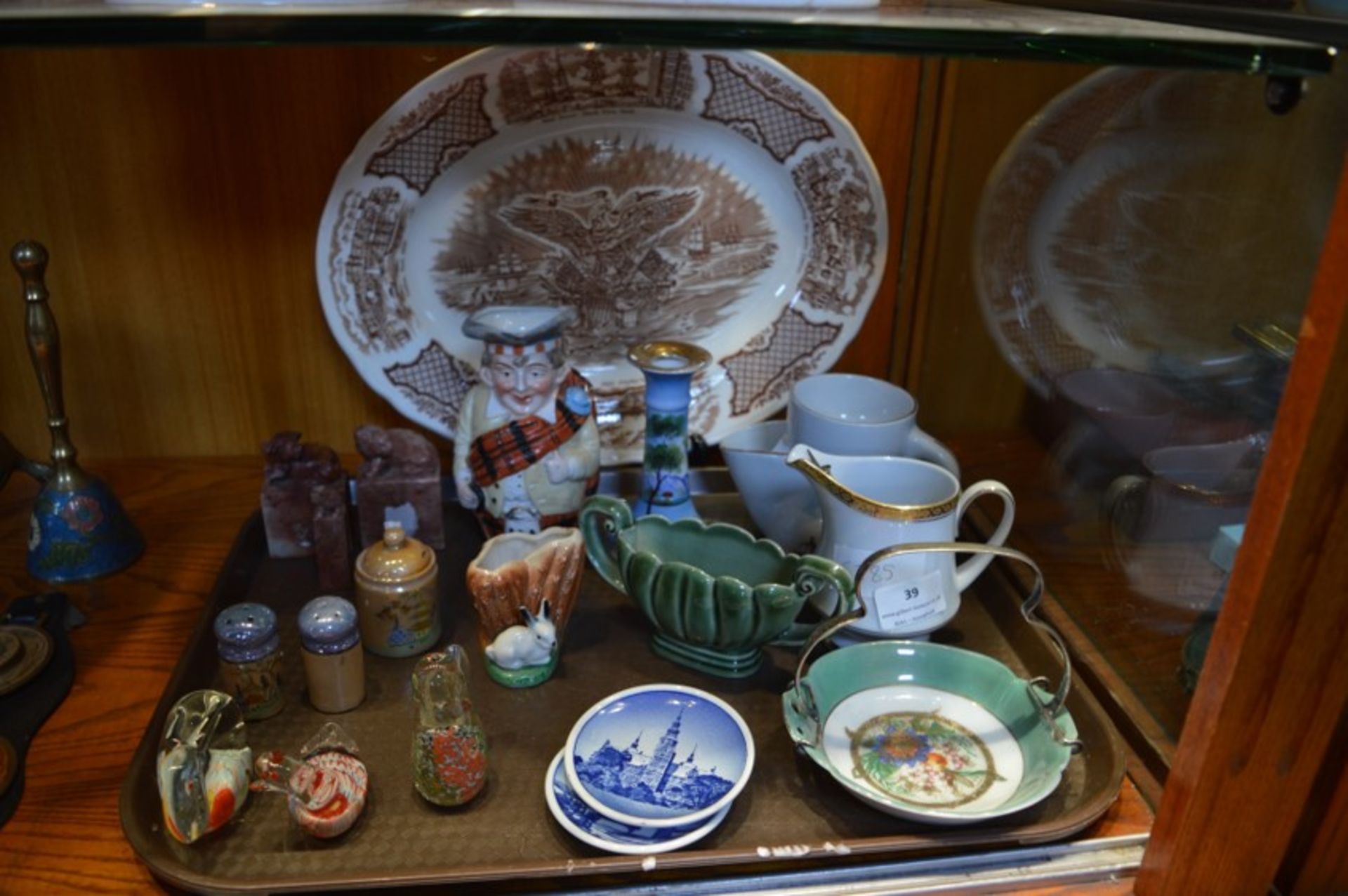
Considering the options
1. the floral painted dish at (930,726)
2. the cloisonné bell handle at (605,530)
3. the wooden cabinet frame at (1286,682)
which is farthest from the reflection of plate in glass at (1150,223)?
→ the cloisonné bell handle at (605,530)

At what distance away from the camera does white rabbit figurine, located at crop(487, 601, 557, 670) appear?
29.0 inches

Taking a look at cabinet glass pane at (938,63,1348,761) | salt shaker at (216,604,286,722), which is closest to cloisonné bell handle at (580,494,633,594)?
salt shaker at (216,604,286,722)

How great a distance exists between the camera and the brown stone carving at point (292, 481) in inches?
33.8

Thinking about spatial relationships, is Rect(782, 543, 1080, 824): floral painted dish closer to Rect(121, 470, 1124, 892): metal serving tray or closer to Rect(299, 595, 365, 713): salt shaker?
Rect(121, 470, 1124, 892): metal serving tray

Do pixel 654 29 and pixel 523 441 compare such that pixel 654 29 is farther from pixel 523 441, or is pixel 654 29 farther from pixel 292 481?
pixel 292 481

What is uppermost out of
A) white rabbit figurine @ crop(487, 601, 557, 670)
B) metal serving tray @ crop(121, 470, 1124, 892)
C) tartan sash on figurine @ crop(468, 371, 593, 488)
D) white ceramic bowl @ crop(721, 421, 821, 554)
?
tartan sash on figurine @ crop(468, 371, 593, 488)

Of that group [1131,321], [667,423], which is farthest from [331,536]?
[1131,321]

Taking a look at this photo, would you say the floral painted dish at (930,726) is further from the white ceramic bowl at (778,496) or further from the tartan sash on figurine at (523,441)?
the tartan sash on figurine at (523,441)

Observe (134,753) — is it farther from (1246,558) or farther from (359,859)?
(1246,558)

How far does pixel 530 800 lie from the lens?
0.65 metres

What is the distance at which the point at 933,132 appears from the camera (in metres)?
0.97

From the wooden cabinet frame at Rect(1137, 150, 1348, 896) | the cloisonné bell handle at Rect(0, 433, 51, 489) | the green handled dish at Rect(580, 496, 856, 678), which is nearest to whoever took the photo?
the wooden cabinet frame at Rect(1137, 150, 1348, 896)

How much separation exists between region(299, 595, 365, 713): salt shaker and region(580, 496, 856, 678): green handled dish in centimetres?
19

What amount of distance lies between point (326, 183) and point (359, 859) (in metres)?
0.58
